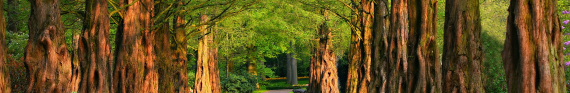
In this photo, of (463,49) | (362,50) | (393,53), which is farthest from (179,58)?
(463,49)

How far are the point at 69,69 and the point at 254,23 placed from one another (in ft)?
62.8

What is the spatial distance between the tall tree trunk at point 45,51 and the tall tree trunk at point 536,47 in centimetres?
651

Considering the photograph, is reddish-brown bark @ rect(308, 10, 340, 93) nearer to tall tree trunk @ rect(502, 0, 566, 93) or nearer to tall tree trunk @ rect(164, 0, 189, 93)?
tall tree trunk @ rect(164, 0, 189, 93)

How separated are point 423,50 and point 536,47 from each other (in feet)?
14.1

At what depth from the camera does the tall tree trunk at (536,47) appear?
6.87m

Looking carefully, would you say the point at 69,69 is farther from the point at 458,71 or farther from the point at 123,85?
the point at 458,71

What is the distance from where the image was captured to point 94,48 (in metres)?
11.7

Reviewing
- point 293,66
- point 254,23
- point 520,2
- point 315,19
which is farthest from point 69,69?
point 293,66

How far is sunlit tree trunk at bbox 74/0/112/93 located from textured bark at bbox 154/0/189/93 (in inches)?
173

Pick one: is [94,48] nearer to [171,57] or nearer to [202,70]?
[171,57]

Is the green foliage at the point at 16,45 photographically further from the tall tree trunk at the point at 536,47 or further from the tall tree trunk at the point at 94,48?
the tall tree trunk at the point at 536,47

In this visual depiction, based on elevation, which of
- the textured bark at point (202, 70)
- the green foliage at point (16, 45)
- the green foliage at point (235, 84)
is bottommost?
the green foliage at point (235, 84)

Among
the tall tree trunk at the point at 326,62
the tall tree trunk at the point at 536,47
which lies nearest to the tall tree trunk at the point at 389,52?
the tall tree trunk at the point at 536,47

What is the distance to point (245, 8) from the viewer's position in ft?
65.2
